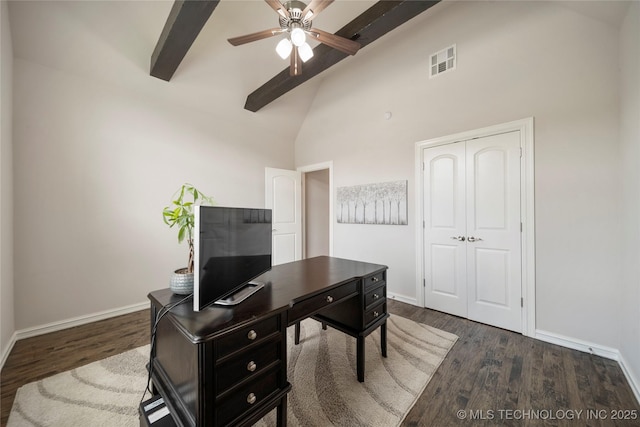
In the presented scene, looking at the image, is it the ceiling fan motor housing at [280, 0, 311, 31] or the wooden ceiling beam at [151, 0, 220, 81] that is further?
the wooden ceiling beam at [151, 0, 220, 81]

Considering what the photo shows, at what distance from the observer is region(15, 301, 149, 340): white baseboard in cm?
237

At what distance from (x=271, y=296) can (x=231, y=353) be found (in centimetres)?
36

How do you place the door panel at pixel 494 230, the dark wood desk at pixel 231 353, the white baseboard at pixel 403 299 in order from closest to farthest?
the dark wood desk at pixel 231 353 < the door panel at pixel 494 230 < the white baseboard at pixel 403 299

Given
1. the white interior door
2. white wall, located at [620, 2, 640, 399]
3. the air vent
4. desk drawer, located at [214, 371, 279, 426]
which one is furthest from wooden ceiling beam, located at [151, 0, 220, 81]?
white wall, located at [620, 2, 640, 399]

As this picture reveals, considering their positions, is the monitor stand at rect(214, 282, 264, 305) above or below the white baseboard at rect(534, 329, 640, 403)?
above

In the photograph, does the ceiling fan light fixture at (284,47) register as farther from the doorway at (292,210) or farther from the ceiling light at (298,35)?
the doorway at (292,210)

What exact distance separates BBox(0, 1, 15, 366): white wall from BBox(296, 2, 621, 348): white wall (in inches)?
149

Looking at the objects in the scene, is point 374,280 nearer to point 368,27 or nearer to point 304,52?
point 304,52

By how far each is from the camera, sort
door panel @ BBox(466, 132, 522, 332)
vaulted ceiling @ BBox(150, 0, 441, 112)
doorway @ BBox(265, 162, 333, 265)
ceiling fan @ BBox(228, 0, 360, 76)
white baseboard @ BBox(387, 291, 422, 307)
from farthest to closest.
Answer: doorway @ BBox(265, 162, 333, 265) < white baseboard @ BBox(387, 291, 422, 307) < door panel @ BBox(466, 132, 522, 332) < vaulted ceiling @ BBox(150, 0, 441, 112) < ceiling fan @ BBox(228, 0, 360, 76)

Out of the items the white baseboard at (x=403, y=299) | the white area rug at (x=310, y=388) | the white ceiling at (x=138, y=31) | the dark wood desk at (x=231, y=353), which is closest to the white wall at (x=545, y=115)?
the white baseboard at (x=403, y=299)

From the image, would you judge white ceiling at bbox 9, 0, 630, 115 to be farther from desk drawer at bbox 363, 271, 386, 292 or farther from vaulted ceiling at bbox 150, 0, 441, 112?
desk drawer at bbox 363, 271, 386, 292

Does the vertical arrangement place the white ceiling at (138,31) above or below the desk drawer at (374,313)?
above

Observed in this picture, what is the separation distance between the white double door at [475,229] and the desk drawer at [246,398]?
2443mm

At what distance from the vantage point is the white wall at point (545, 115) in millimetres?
2029
